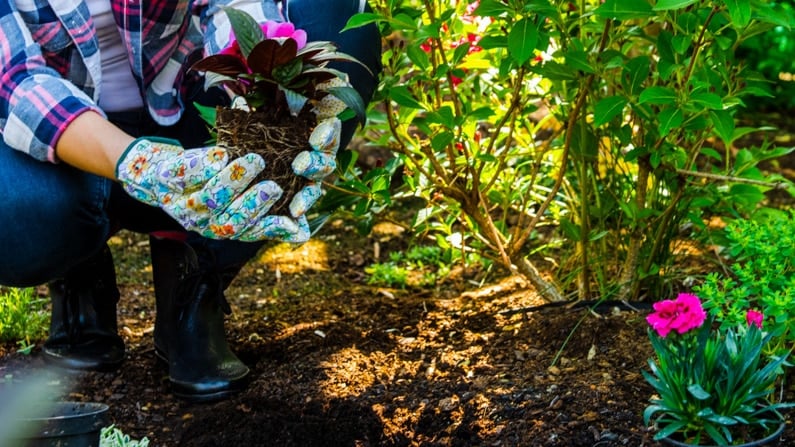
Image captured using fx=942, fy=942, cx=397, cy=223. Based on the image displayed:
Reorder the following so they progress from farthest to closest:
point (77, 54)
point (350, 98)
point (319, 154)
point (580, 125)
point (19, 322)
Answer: point (19, 322) < point (580, 125) < point (77, 54) < point (319, 154) < point (350, 98)

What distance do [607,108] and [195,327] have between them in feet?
3.30

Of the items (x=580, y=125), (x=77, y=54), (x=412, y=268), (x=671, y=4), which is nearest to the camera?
(x=671, y=4)

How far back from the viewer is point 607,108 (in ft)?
5.72

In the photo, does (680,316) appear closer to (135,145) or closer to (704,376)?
(704,376)

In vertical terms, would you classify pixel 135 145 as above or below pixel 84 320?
above

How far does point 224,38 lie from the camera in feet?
6.28

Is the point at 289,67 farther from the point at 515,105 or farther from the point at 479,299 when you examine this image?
the point at 479,299

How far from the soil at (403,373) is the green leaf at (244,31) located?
72cm

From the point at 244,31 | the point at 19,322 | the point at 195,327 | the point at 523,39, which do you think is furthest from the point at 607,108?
the point at 19,322

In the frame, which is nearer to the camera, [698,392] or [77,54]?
[698,392]

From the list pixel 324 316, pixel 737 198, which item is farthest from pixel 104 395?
pixel 737 198

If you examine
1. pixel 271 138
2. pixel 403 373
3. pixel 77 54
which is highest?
pixel 77 54

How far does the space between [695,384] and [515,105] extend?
0.79 metres

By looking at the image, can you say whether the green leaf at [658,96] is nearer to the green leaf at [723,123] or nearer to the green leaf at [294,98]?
the green leaf at [723,123]
